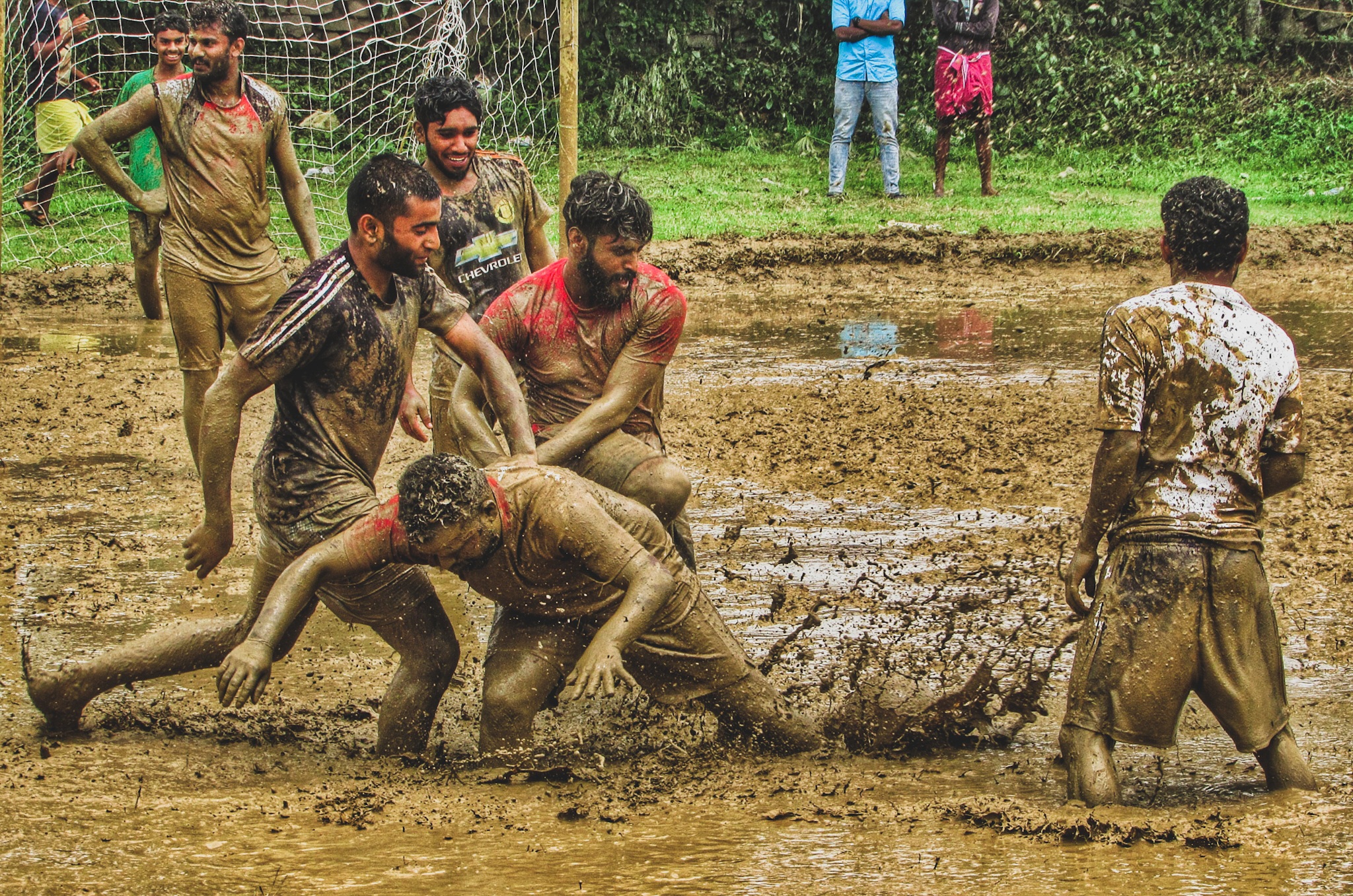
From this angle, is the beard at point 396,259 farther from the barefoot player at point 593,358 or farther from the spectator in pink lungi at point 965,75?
the spectator in pink lungi at point 965,75

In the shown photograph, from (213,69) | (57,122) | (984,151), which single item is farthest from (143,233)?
(984,151)

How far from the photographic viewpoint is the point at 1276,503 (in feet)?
21.8

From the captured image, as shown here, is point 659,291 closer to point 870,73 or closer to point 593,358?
point 593,358

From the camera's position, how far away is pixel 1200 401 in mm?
3980

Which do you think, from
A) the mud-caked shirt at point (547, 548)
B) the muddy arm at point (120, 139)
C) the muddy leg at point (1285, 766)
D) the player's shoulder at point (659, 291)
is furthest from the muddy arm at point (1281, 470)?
the muddy arm at point (120, 139)

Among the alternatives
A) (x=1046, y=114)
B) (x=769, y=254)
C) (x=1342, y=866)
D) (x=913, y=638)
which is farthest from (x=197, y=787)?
(x=1046, y=114)

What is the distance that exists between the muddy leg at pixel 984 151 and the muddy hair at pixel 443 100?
9212 mm

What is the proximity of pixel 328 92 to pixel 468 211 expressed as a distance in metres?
8.37

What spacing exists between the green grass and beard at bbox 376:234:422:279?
→ 8.03 meters

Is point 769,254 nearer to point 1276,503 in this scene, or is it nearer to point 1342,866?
point 1276,503

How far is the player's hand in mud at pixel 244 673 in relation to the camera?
3873 mm

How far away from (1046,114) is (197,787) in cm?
1503

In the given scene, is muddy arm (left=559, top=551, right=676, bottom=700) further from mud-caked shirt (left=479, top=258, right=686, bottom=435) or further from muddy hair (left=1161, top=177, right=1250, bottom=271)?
muddy hair (left=1161, top=177, right=1250, bottom=271)

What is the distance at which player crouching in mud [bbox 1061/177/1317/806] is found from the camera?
13.0ft
